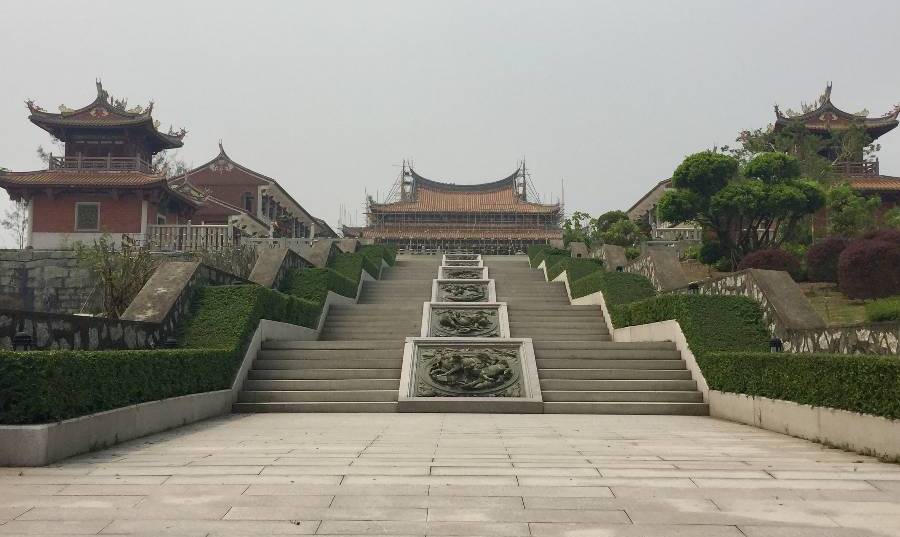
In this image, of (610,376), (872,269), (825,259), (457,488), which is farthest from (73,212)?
(872,269)

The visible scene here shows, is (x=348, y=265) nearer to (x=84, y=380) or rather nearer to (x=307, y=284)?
(x=307, y=284)

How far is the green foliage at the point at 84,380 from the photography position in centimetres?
506

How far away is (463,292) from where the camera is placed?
17859 mm

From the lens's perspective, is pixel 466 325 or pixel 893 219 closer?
pixel 466 325

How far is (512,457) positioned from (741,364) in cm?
455

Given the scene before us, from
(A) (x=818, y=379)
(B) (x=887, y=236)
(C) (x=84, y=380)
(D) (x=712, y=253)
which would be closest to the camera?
(C) (x=84, y=380)

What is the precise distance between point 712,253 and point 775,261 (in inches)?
179

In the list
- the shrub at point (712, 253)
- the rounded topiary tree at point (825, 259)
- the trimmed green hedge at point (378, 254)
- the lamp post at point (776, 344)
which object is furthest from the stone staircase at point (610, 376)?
the trimmed green hedge at point (378, 254)

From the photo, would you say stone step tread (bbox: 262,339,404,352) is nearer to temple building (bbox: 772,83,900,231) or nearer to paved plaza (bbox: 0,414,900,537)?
paved plaza (bbox: 0,414,900,537)

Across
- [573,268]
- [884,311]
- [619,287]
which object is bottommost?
[884,311]

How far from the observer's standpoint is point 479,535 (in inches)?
128

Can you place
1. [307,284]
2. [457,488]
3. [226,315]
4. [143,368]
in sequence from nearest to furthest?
[457,488] → [143,368] → [226,315] → [307,284]

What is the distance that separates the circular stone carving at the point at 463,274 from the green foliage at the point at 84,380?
1261 cm

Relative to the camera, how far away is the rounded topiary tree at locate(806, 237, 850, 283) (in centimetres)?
1606
